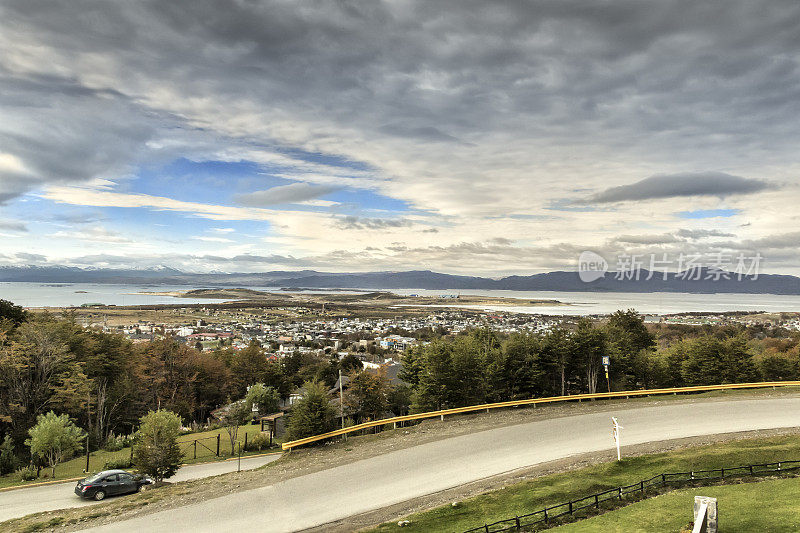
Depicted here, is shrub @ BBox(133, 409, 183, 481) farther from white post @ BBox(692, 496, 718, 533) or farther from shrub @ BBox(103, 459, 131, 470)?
white post @ BBox(692, 496, 718, 533)

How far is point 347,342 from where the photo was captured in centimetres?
11419

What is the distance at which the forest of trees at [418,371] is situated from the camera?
29.9 meters

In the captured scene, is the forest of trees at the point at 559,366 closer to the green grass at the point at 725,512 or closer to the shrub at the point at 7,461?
the green grass at the point at 725,512

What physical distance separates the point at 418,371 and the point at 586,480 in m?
23.3

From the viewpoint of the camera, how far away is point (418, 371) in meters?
37.6

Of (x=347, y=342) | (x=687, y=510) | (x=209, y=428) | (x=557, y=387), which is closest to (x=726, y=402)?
(x=557, y=387)

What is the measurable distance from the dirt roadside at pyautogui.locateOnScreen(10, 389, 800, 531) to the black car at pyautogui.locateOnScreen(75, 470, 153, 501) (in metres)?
2.14

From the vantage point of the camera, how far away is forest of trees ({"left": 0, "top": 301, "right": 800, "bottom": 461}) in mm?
29906

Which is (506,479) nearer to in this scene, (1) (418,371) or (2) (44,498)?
(2) (44,498)

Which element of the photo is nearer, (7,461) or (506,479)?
(506,479)

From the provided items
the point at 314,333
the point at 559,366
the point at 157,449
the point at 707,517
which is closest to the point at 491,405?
the point at 559,366

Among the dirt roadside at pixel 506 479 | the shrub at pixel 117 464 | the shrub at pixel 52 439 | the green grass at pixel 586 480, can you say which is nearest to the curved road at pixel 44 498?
the shrub at pixel 117 464

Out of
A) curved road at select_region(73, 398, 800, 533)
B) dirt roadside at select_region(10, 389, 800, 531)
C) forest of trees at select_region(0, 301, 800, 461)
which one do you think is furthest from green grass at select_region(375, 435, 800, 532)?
forest of trees at select_region(0, 301, 800, 461)

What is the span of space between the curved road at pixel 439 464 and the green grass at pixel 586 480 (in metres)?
1.87
